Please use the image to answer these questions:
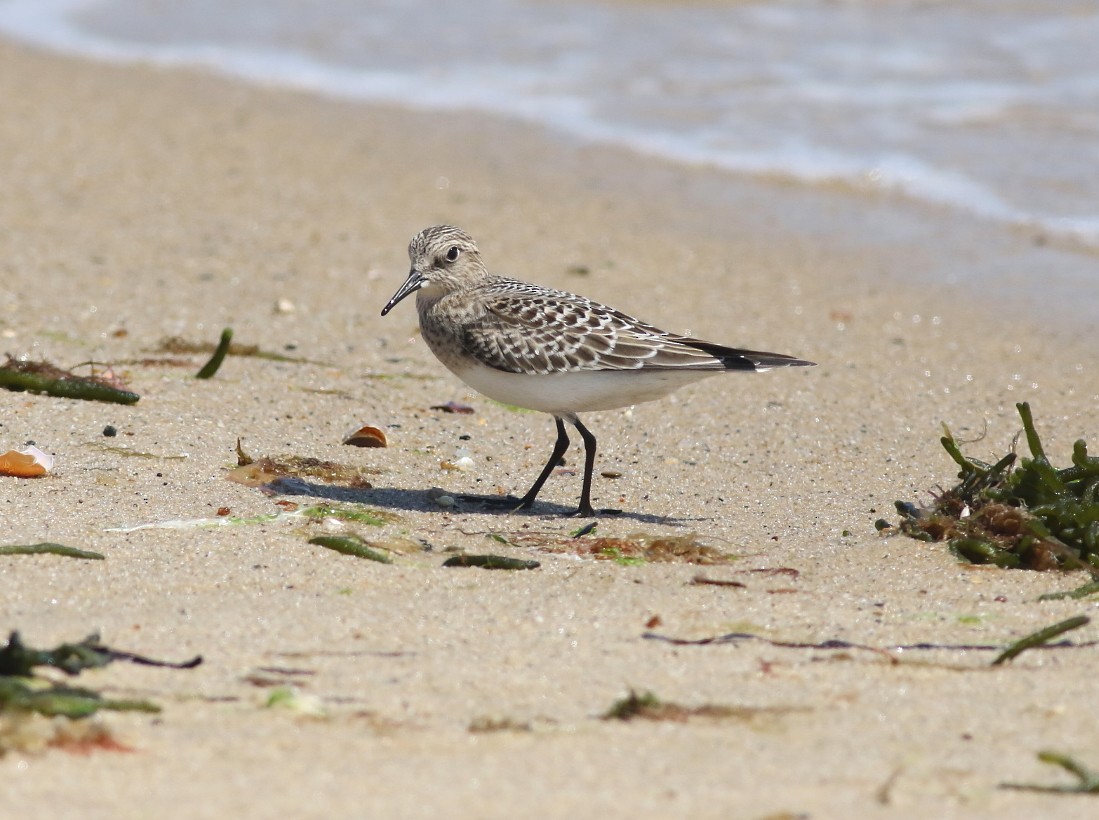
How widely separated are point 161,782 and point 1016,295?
7039mm

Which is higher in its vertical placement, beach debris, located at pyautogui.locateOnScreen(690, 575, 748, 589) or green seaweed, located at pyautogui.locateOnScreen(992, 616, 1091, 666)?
green seaweed, located at pyautogui.locateOnScreen(992, 616, 1091, 666)

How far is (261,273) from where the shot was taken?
30.8ft

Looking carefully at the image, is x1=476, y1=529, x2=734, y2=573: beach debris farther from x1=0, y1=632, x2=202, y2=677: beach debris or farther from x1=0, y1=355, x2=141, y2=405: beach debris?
x1=0, y1=355, x2=141, y2=405: beach debris

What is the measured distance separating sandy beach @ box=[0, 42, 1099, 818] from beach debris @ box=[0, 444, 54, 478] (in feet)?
0.15

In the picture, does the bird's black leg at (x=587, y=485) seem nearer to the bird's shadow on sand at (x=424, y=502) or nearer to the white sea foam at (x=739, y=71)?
the bird's shadow on sand at (x=424, y=502)

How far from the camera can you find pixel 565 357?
6.24m

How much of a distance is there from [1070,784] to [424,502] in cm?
314

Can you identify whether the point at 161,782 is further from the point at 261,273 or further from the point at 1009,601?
the point at 261,273

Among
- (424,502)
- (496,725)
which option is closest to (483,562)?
(424,502)

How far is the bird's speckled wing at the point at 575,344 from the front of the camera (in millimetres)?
6223

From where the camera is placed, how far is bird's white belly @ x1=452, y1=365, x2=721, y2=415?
624 centimetres

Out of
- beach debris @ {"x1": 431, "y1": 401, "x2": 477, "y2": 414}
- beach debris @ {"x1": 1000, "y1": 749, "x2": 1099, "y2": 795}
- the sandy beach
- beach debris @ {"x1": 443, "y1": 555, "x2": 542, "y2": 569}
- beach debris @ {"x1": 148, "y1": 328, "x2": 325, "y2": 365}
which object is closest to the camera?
beach debris @ {"x1": 1000, "y1": 749, "x2": 1099, "y2": 795}

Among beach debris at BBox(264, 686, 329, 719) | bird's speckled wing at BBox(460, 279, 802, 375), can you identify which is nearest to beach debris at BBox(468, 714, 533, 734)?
beach debris at BBox(264, 686, 329, 719)

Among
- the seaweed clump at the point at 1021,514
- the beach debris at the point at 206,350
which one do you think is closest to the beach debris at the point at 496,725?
the seaweed clump at the point at 1021,514
